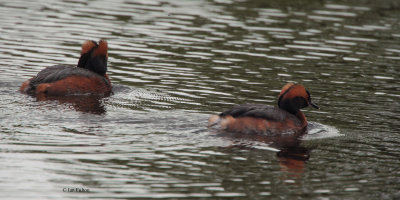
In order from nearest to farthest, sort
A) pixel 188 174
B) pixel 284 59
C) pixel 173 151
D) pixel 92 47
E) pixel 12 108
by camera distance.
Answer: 1. pixel 188 174
2. pixel 173 151
3. pixel 12 108
4. pixel 92 47
5. pixel 284 59

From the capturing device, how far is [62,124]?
40.9 feet

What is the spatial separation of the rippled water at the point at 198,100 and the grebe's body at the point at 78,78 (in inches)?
15.9

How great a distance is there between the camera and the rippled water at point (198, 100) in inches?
391

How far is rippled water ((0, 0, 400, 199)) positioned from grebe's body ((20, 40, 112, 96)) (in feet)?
1.32

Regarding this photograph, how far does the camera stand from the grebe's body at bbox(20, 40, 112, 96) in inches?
599

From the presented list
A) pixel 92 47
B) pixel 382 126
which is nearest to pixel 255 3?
pixel 92 47

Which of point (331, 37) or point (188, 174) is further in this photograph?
point (331, 37)

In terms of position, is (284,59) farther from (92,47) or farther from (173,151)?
(173,151)

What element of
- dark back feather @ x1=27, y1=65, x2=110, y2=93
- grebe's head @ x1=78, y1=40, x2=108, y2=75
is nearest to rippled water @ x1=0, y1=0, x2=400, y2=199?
dark back feather @ x1=27, y1=65, x2=110, y2=93

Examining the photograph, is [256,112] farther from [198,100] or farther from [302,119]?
[198,100]

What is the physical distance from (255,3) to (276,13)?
4.92ft

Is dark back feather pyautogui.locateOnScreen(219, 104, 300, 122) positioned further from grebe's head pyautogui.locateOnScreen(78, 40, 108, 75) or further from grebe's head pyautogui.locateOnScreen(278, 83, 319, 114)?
grebe's head pyautogui.locateOnScreen(78, 40, 108, 75)

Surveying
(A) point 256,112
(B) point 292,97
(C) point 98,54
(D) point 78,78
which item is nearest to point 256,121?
(A) point 256,112

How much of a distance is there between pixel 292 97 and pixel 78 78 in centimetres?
471
